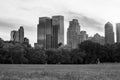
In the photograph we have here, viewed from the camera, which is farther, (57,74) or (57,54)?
(57,54)

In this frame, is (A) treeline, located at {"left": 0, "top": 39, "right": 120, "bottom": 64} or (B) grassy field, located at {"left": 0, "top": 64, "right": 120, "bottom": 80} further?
(A) treeline, located at {"left": 0, "top": 39, "right": 120, "bottom": 64}

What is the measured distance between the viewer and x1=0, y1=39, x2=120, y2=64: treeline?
293ft

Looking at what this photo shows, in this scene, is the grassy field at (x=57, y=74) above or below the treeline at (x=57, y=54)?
below

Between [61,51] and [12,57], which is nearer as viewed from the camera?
[12,57]

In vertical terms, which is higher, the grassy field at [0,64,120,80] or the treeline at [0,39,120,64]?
the treeline at [0,39,120,64]

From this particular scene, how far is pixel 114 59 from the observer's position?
112 meters

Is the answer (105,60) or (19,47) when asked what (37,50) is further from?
(105,60)

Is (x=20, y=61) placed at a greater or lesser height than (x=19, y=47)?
lesser

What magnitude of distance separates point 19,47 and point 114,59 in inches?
1993

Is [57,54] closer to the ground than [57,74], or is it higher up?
higher up

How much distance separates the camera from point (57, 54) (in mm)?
104750

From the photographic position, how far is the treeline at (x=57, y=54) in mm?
89438

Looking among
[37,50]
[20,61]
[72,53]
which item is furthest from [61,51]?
[20,61]

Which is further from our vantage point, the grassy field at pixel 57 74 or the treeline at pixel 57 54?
the treeline at pixel 57 54
